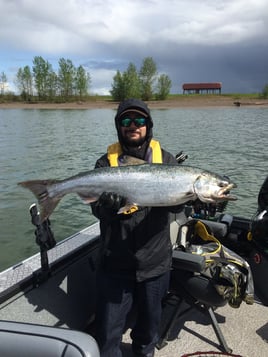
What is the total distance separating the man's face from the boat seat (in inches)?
64.4

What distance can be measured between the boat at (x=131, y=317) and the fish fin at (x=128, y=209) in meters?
0.88

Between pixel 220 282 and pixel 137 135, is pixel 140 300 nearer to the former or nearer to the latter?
pixel 220 282

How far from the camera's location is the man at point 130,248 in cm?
283

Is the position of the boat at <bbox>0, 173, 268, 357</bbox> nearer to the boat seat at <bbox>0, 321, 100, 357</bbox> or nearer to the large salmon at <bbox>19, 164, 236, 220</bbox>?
the large salmon at <bbox>19, 164, 236, 220</bbox>

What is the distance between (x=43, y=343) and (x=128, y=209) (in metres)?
1.26

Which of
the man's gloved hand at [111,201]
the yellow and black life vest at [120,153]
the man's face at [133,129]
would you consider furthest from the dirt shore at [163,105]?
the man's gloved hand at [111,201]

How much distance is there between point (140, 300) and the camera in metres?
3.05

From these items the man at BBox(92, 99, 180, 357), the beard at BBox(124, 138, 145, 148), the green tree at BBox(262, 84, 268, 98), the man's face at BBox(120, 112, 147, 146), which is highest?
the green tree at BBox(262, 84, 268, 98)

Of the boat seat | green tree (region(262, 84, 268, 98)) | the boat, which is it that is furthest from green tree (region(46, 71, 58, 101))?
the boat seat

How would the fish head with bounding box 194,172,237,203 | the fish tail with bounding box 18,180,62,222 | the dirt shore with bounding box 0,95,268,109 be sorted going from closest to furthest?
1. the fish head with bounding box 194,172,237,203
2. the fish tail with bounding box 18,180,62,222
3. the dirt shore with bounding box 0,95,268,109

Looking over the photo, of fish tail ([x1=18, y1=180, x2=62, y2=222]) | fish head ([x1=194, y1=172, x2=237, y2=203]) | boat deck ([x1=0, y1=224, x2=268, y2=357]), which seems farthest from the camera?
boat deck ([x1=0, y1=224, x2=268, y2=357])

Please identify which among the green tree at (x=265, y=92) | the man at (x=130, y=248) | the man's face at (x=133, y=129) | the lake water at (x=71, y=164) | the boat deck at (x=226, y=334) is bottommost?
the lake water at (x=71, y=164)

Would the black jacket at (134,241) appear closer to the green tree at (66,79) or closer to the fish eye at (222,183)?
the fish eye at (222,183)

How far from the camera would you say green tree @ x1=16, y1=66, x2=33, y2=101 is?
101m
